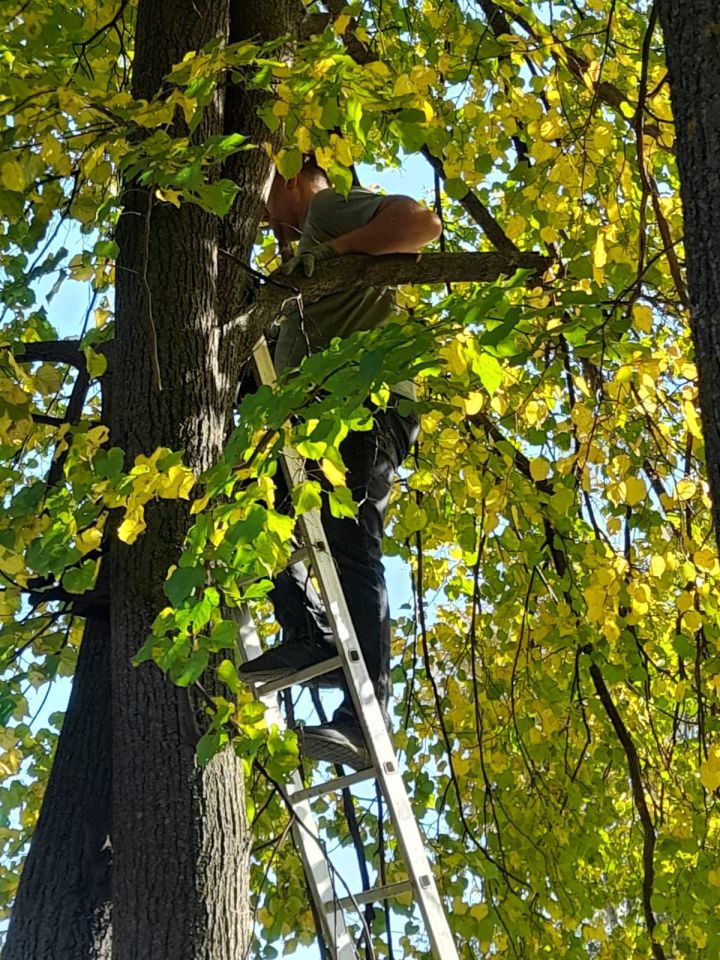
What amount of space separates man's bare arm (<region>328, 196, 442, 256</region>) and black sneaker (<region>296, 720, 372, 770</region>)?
1.28 meters

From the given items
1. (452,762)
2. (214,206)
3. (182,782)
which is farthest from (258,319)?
(452,762)

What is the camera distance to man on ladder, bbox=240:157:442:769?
8.60 ft

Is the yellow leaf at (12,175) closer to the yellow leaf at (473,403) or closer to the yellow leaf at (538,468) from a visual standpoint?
the yellow leaf at (473,403)

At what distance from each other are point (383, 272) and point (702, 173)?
5.41ft

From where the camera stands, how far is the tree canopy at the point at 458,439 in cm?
197

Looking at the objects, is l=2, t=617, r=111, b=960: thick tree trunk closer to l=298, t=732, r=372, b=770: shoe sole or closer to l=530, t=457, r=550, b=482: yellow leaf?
l=298, t=732, r=372, b=770: shoe sole

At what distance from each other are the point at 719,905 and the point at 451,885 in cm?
93

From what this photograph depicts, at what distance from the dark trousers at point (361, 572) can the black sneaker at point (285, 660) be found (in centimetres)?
5

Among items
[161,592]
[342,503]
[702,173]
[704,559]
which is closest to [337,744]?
[161,592]

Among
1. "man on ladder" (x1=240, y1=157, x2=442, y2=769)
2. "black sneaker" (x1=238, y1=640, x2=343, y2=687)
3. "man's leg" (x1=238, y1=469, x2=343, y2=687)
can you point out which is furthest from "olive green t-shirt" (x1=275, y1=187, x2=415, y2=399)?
"black sneaker" (x1=238, y1=640, x2=343, y2=687)

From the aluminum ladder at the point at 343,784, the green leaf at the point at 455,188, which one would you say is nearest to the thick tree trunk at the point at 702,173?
the aluminum ladder at the point at 343,784

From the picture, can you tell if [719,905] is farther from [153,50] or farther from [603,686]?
[153,50]

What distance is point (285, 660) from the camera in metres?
2.57

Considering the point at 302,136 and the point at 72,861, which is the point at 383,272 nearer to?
the point at 302,136
